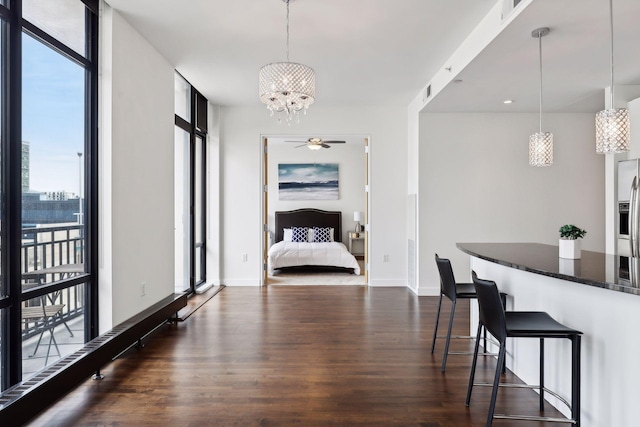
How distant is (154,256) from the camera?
3959mm

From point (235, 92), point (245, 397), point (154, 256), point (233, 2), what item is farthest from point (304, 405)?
point (235, 92)

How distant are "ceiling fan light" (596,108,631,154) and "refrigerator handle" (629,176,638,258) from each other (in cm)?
184

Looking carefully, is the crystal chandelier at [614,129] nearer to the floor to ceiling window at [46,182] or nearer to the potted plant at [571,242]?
the potted plant at [571,242]

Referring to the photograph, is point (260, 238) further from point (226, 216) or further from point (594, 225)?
point (594, 225)

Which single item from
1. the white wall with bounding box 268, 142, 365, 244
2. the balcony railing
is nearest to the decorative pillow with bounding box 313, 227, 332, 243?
the white wall with bounding box 268, 142, 365, 244

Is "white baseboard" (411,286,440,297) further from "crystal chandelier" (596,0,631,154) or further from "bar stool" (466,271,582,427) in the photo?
"crystal chandelier" (596,0,631,154)

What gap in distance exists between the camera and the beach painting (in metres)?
9.58

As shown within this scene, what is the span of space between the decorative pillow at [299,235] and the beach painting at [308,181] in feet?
2.96

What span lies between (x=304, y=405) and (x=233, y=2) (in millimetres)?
2942

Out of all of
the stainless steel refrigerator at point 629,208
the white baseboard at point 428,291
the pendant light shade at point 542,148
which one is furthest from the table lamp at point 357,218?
the pendant light shade at point 542,148

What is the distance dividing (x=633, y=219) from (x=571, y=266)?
2.36m

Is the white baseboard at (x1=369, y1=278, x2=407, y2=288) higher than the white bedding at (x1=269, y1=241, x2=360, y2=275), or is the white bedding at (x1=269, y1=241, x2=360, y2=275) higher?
the white bedding at (x1=269, y1=241, x2=360, y2=275)

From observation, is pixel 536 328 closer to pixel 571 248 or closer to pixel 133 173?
pixel 571 248

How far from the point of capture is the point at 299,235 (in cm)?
905
